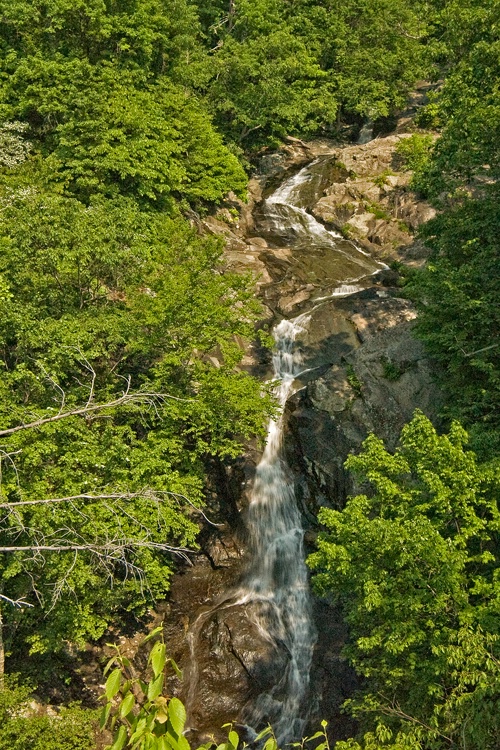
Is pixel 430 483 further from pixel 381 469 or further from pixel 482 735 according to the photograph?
pixel 482 735

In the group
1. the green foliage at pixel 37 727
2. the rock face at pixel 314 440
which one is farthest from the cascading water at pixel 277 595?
the green foliage at pixel 37 727

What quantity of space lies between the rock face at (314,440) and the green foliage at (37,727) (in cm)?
317

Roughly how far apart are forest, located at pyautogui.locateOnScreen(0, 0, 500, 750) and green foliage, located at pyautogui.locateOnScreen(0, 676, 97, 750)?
50 mm

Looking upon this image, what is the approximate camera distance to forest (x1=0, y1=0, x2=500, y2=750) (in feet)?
36.5

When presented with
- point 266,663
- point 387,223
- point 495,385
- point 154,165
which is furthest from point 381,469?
point 387,223

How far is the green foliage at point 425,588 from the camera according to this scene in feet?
35.2

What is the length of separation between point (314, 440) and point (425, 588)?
7.43 metres

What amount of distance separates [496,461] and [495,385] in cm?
308

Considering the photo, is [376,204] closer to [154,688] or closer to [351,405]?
[351,405]

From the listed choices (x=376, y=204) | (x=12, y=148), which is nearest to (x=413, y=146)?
(x=376, y=204)

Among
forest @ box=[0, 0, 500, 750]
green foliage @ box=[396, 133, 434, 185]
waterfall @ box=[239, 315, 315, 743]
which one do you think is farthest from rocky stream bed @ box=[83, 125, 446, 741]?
green foliage @ box=[396, 133, 434, 185]

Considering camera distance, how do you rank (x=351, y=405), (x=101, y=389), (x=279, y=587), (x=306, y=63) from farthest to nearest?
(x=306, y=63)
(x=351, y=405)
(x=279, y=587)
(x=101, y=389)

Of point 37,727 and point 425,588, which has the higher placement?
point 425,588

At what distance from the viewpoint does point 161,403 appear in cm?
1352
